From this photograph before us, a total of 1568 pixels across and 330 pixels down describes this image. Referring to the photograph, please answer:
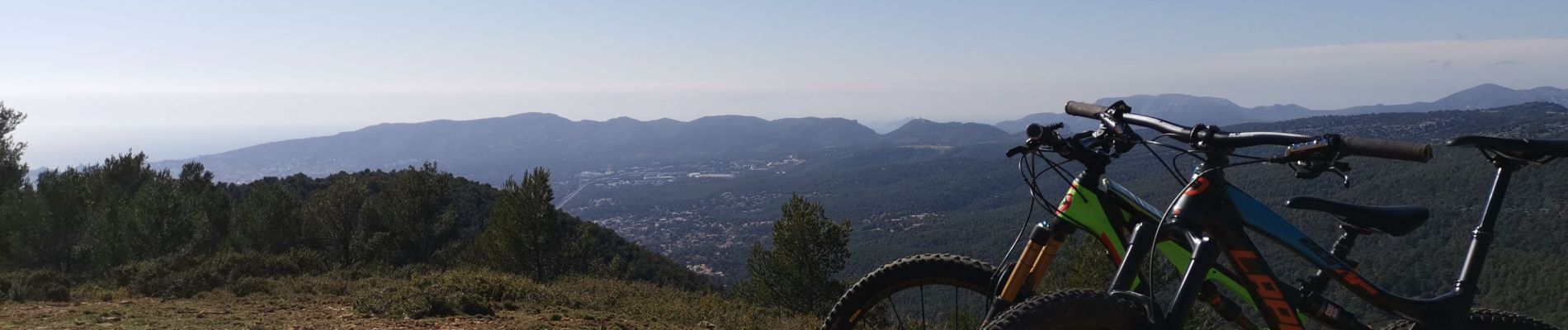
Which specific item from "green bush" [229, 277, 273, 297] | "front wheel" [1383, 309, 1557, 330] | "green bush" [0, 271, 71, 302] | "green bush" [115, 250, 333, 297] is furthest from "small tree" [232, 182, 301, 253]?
"front wheel" [1383, 309, 1557, 330]

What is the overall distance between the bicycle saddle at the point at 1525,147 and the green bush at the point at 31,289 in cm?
1591

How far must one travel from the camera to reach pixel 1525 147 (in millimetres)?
2875

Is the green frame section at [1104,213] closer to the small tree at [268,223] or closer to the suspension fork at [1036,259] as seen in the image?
the suspension fork at [1036,259]

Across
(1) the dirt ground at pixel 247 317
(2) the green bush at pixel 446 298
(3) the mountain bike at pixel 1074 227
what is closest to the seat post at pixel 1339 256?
(3) the mountain bike at pixel 1074 227

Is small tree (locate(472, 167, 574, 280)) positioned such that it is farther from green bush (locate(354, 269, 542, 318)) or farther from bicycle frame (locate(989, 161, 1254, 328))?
bicycle frame (locate(989, 161, 1254, 328))

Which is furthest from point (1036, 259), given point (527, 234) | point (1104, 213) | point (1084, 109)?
point (527, 234)

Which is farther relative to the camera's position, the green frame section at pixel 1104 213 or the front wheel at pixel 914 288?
the front wheel at pixel 914 288

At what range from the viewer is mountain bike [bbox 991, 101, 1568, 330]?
2.34 m

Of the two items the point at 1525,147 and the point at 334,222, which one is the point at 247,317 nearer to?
the point at 1525,147

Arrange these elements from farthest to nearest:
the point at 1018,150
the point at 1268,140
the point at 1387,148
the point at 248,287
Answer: the point at 248,287 → the point at 1018,150 → the point at 1268,140 → the point at 1387,148

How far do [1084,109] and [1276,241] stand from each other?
1.01 m

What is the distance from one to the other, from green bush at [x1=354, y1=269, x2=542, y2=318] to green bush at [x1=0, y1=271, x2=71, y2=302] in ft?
19.0

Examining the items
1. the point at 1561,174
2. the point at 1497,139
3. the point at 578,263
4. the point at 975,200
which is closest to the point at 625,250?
the point at 578,263

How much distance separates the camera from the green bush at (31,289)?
36.8ft
